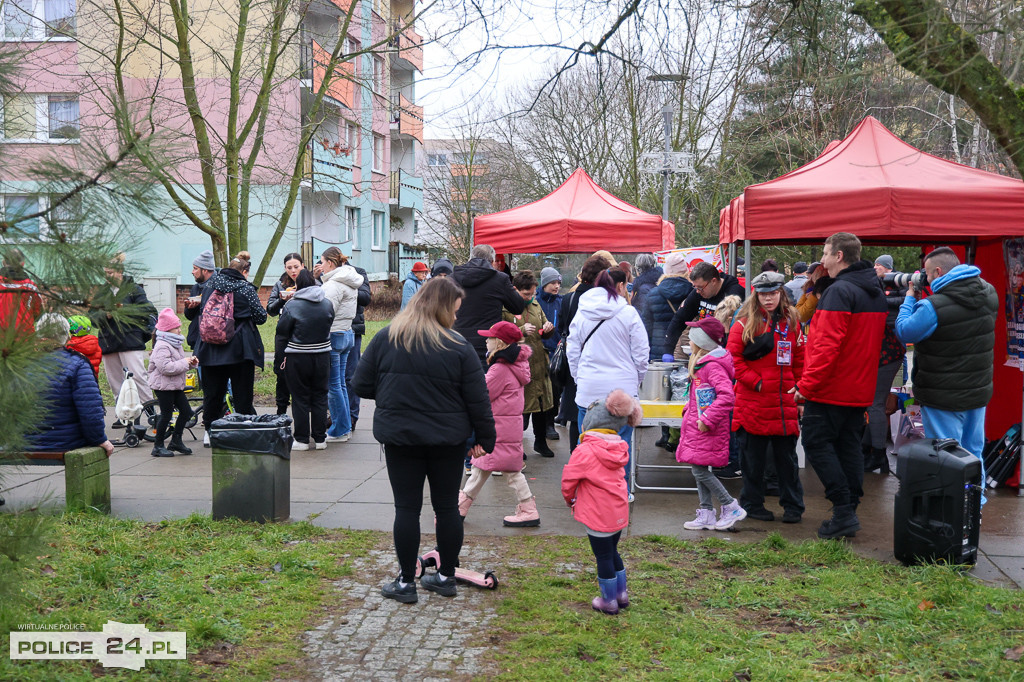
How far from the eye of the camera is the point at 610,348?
702 centimetres

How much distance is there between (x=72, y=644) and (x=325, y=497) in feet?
11.2

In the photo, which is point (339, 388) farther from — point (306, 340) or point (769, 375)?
point (769, 375)

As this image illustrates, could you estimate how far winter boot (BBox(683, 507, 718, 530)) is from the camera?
22.3ft

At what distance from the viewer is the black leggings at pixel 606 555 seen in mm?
4938

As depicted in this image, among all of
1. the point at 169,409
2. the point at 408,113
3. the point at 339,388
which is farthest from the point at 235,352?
the point at 408,113

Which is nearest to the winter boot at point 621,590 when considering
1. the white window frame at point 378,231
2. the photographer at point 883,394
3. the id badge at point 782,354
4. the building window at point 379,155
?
the id badge at point 782,354

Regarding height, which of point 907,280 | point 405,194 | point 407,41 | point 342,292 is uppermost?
point 405,194

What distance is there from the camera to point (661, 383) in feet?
27.8

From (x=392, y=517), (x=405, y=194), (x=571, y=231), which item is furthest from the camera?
(x=405, y=194)

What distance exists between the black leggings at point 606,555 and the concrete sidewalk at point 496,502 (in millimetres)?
1654

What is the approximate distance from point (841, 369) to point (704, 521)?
1.50 metres

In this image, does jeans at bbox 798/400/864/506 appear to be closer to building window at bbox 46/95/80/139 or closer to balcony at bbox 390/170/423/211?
Result: building window at bbox 46/95/80/139

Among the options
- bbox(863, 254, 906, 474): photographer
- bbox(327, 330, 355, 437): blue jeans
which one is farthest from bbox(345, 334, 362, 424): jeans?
bbox(863, 254, 906, 474): photographer

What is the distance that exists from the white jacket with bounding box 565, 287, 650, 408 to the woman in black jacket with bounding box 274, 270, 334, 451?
11.1 feet
